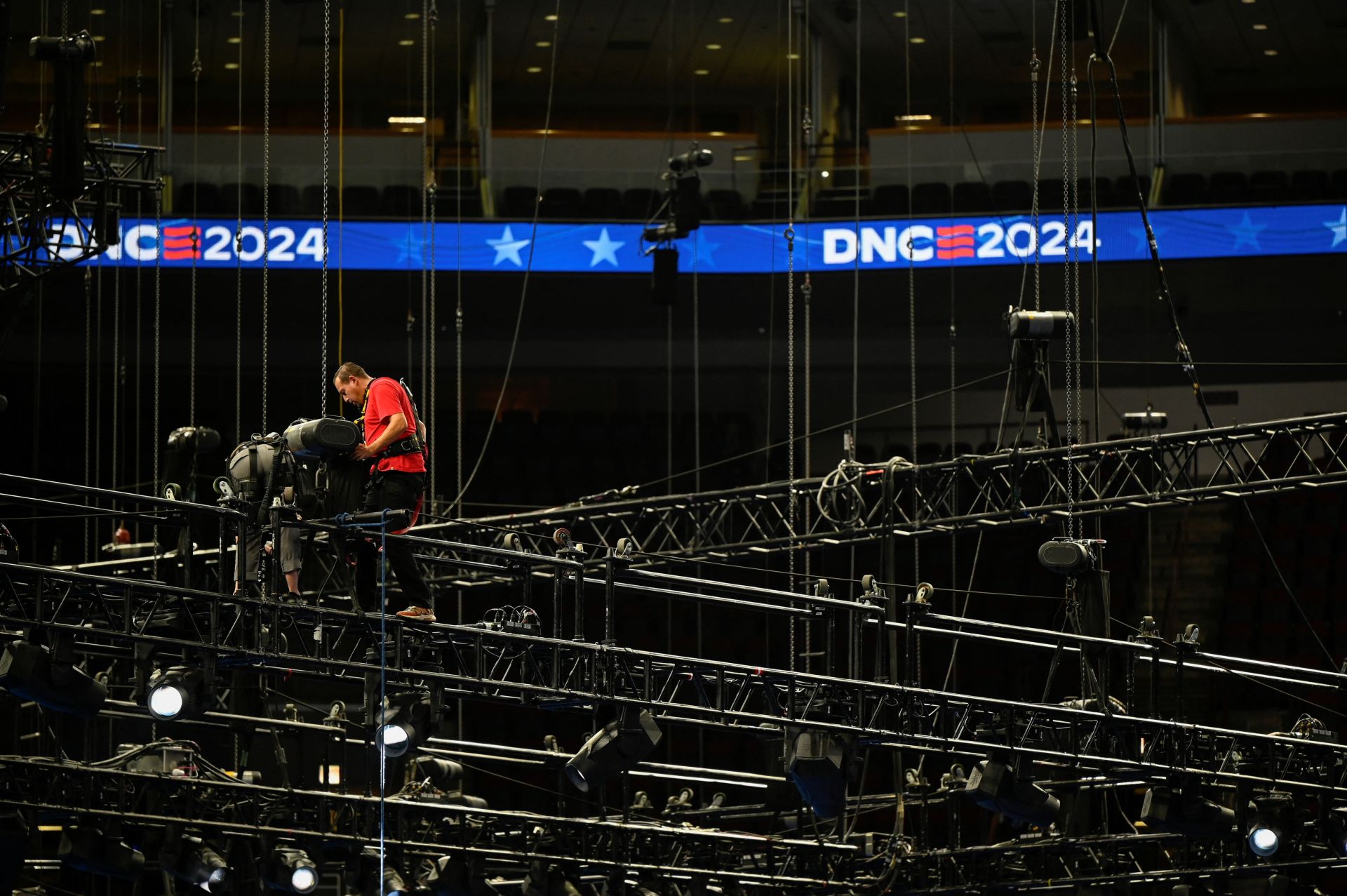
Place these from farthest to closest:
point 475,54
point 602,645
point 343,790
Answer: point 475,54 < point 343,790 < point 602,645

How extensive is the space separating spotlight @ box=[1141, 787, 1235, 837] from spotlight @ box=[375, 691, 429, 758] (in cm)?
448

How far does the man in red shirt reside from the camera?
9953 mm

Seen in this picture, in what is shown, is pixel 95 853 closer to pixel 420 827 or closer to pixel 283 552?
pixel 420 827

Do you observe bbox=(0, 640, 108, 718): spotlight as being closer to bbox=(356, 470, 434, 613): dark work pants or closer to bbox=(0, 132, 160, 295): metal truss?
bbox=(356, 470, 434, 613): dark work pants

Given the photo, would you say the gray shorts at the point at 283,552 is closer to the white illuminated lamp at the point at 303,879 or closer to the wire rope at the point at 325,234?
the wire rope at the point at 325,234

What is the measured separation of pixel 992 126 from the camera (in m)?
19.6

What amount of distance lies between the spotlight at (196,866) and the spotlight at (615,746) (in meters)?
3.47

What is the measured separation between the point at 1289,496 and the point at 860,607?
373 inches

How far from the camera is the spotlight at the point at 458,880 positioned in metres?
13.4

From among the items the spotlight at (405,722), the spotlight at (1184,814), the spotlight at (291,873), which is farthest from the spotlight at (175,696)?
the spotlight at (1184,814)

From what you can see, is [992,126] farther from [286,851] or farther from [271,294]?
[286,851]

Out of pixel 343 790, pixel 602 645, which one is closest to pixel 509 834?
pixel 343 790

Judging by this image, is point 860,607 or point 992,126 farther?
point 992,126

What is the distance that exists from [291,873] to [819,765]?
427 cm
